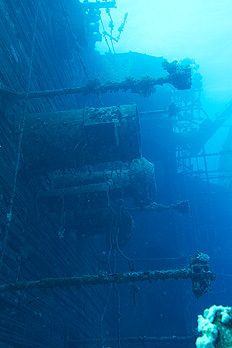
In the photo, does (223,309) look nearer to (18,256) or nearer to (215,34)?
(18,256)

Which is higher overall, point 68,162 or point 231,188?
point 231,188

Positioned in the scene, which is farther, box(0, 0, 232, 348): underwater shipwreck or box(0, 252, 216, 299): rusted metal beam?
box(0, 0, 232, 348): underwater shipwreck

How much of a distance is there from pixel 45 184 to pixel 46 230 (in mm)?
1090

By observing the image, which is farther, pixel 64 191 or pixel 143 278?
pixel 64 191

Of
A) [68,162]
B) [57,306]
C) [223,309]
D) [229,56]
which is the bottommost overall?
[223,309]

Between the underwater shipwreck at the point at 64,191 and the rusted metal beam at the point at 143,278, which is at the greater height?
the underwater shipwreck at the point at 64,191

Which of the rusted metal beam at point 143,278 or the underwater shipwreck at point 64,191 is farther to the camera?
the underwater shipwreck at point 64,191

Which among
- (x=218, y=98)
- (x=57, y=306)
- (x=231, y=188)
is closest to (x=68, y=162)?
(x=57, y=306)

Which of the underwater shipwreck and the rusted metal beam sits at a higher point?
the underwater shipwreck

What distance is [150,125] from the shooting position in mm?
15602

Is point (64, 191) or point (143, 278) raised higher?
point (64, 191)

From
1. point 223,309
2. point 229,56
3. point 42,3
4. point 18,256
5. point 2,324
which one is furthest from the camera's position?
point 229,56

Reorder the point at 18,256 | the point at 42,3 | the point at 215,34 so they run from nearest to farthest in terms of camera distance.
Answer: the point at 18,256
the point at 42,3
the point at 215,34

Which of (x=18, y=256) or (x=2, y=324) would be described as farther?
(x=18, y=256)
